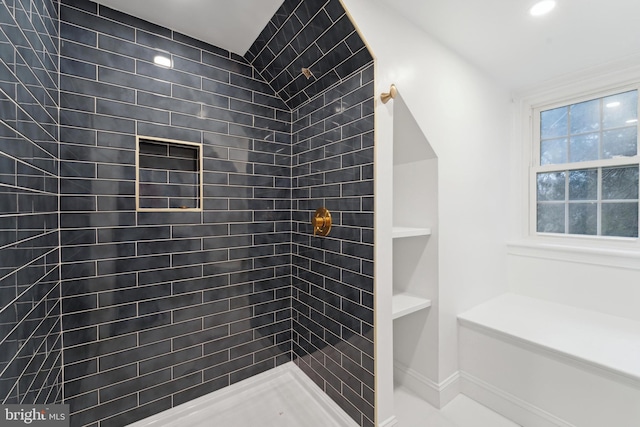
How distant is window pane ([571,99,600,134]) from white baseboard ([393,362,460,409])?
6.72ft

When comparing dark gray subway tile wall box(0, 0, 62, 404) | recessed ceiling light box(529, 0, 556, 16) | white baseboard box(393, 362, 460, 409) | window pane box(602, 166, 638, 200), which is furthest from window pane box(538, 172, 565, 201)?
dark gray subway tile wall box(0, 0, 62, 404)

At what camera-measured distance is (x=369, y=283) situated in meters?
1.30

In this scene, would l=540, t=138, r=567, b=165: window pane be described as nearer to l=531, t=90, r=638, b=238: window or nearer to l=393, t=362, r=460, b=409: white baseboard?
l=531, t=90, r=638, b=238: window

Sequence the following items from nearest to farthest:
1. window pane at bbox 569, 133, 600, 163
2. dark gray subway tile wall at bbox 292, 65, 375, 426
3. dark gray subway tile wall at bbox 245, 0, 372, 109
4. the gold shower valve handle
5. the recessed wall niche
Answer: dark gray subway tile wall at bbox 245, 0, 372, 109, dark gray subway tile wall at bbox 292, 65, 375, 426, the recessed wall niche, the gold shower valve handle, window pane at bbox 569, 133, 600, 163

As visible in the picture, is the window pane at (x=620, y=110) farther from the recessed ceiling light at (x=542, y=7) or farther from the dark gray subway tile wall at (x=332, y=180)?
the dark gray subway tile wall at (x=332, y=180)

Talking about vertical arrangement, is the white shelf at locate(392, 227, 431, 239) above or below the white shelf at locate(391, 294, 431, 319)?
above

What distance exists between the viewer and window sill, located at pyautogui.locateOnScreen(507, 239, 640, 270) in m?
1.67

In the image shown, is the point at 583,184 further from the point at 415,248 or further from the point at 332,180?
Answer: the point at 332,180

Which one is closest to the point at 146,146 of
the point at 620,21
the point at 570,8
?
the point at 570,8

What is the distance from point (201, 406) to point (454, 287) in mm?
1750

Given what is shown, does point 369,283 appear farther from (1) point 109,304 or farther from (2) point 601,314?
(2) point 601,314

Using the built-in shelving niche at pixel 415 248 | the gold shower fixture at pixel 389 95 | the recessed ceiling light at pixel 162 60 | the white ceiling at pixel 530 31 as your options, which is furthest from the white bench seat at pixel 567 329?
the recessed ceiling light at pixel 162 60

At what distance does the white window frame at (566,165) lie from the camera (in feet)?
5.75

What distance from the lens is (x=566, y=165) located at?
2010 millimetres
